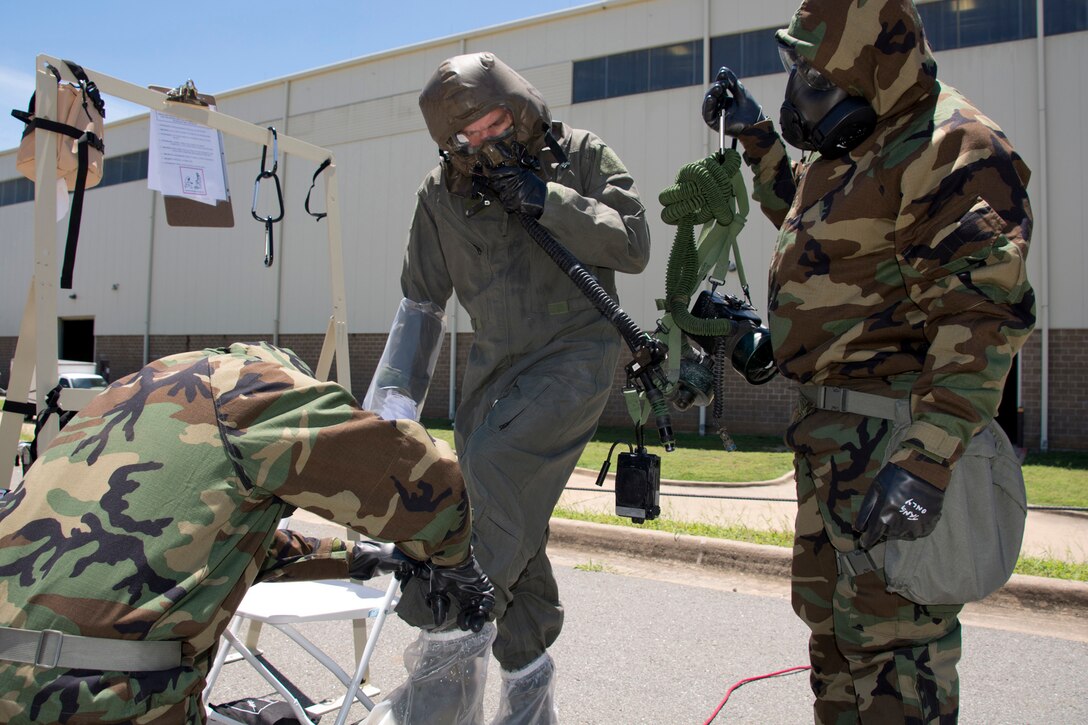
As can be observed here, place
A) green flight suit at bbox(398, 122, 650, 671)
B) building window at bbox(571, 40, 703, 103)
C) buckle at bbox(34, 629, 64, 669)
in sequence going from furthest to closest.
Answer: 1. building window at bbox(571, 40, 703, 103)
2. green flight suit at bbox(398, 122, 650, 671)
3. buckle at bbox(34, 629, 64, 669)

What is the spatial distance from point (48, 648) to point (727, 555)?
440cm

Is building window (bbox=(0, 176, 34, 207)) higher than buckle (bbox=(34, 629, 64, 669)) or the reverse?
higher

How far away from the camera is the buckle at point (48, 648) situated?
1.31m

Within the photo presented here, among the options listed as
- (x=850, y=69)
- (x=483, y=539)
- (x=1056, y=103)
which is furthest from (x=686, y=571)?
(x=1056, y=103)

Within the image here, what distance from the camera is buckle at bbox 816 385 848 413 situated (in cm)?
216

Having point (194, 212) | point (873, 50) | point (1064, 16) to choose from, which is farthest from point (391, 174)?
point (873, 50)

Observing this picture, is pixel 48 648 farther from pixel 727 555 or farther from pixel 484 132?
pixel 727 555

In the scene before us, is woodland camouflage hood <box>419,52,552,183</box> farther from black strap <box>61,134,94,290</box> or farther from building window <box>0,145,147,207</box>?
building window <box>0,145,147,207</box>

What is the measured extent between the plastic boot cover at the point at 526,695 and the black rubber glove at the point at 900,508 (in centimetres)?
119

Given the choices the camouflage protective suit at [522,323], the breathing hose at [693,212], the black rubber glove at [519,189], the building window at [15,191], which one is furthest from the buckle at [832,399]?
the building window at [15,191]

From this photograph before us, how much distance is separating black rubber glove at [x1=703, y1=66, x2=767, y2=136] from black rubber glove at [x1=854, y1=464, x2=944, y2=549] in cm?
143

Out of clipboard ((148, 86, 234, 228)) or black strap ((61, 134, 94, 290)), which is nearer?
black strap ((61, 134, 94, 290))

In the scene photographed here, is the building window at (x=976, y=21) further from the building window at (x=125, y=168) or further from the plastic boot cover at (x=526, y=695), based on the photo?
the building window at (x=125, y=168)

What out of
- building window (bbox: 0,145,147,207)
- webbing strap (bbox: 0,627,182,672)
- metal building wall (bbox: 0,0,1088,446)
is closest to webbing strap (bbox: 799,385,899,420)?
webbing strap (bbox: 0,627,182,672)
